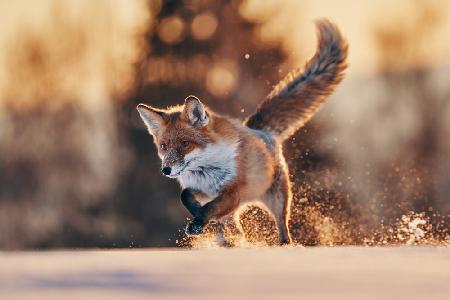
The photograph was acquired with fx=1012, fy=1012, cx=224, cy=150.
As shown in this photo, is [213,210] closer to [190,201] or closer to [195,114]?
[190,201]

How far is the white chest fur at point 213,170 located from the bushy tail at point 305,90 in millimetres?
1571

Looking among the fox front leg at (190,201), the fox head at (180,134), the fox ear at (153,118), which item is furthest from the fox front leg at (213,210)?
the fox ear at (153,118)

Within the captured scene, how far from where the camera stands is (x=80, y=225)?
34.7 m

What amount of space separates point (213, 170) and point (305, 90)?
225 cm

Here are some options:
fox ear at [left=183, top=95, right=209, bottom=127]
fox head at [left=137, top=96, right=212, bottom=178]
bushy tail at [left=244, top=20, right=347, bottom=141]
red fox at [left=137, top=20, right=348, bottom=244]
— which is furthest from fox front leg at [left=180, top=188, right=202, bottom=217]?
bushy tail at [left=244, top=20, right=347, bottom=141]

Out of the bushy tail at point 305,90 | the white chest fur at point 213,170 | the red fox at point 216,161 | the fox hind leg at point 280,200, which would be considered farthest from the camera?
the bushy tail at point 305,90

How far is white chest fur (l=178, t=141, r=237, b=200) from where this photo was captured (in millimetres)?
9766

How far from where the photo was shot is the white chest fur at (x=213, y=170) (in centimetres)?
977

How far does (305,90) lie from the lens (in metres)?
11.6

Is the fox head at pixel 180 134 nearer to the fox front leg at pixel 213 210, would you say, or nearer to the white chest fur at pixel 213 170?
the white chest fur at pixel 213 170

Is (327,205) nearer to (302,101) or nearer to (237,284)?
(302,101)

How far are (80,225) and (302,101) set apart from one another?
947 inches

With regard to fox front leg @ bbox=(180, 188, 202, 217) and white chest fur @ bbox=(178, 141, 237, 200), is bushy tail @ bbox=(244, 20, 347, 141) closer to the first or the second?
white chest fur @ bbox=(178, 141, 237, 200)

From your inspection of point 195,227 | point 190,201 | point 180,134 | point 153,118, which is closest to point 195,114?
point 180,134
